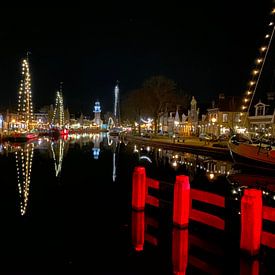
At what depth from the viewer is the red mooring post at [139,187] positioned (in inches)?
400

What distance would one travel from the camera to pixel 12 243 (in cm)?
844

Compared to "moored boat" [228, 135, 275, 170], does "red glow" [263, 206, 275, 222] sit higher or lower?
higher

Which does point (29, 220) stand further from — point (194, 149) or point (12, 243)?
point (194, 149)

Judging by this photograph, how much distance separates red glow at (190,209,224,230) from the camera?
8.95m

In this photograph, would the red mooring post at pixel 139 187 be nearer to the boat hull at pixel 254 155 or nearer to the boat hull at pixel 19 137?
the boat hull at pixel 254 155

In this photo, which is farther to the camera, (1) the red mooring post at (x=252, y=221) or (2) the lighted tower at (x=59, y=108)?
(2) the lighted tower at (x=59, y=108)

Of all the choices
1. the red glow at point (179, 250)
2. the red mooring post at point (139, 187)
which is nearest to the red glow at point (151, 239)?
the red glow at point (179, 250)

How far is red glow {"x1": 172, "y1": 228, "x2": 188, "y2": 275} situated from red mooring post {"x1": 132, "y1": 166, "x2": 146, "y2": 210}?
167 cm

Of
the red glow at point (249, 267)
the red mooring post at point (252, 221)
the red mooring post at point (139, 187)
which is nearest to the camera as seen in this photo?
Result: the red glow at point (249, 267)

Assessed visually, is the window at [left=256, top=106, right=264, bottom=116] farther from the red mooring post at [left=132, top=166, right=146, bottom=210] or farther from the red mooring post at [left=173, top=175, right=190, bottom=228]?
the red mooring post at [left=173, top=175, right=190, bottom=228]

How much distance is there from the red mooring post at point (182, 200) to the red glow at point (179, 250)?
25cm

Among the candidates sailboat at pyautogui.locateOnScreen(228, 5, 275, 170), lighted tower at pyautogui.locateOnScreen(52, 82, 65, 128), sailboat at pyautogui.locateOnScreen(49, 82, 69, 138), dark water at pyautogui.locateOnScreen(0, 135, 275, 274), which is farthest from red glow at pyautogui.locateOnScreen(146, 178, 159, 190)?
lighted tower at pyautogui.locateOnScreen(52, 82, 65, 128)

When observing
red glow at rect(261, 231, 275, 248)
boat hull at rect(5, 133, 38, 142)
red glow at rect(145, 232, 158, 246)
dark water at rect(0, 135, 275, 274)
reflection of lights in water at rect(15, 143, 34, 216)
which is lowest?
boat hull at rect(5, 133, 38, 142)

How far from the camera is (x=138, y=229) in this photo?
9391mm
